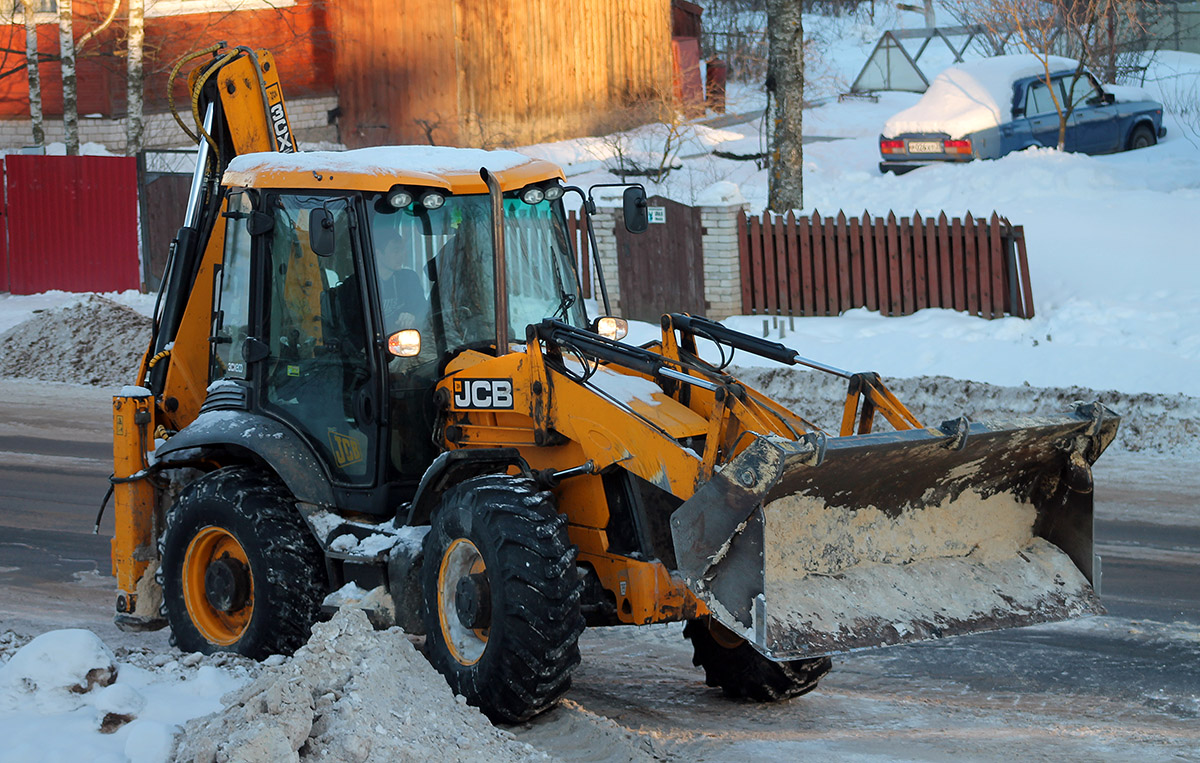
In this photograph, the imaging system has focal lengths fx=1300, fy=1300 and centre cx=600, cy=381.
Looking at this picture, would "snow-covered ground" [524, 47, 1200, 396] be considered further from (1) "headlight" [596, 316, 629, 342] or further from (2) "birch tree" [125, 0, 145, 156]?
(2) "birch tree" [125, 0, 145, 156]

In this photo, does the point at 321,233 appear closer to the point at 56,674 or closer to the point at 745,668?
the point at 56,674

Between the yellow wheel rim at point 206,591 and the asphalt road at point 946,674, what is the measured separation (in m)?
0.94

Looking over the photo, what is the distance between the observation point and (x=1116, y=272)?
15016mm

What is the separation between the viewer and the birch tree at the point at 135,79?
20344 mm

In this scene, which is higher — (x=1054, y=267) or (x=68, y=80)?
(x=68, y=80)

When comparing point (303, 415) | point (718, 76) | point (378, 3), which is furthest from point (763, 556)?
point (718, 76)

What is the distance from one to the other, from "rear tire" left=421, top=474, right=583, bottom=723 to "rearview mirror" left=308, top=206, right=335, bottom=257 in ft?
3.96

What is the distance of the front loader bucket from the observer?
199 inches

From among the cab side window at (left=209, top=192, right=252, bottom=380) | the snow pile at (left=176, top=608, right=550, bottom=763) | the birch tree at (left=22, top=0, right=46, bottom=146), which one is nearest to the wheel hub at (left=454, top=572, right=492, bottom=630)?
the snow pile at (left=176, top=608, right=550, bottom=763)

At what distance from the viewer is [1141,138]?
75.4 ft

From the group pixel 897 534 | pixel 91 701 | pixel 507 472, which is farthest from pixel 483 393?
pixel 91 701

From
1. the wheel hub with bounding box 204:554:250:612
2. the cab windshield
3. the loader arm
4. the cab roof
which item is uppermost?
the cab roof

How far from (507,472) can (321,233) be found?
136 cm

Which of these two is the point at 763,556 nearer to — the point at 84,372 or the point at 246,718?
the point at 246,718
